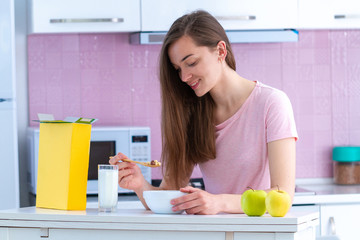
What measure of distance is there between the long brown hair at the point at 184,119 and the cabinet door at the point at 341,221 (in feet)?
4.04

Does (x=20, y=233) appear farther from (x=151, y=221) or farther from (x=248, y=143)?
(x=248, y=143)

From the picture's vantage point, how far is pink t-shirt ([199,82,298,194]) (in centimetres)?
191

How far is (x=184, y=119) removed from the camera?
79.6 inches

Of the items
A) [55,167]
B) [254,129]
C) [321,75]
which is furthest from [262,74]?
[55,167]

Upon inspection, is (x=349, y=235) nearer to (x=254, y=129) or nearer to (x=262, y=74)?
(x=262, y=74)

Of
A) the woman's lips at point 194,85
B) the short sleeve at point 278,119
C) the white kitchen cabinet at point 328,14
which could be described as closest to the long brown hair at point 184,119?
the woman's lips at point 194,85

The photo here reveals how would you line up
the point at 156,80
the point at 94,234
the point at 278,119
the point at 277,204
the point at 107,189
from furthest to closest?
the point at 156,80
the point at 278,119
the point at 107,189
the point at 94,234
the point at 277,204

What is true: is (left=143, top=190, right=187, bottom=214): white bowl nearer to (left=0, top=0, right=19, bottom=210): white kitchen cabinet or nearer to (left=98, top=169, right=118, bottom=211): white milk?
(left=98, top=169, right=118, bottom=211): white milk

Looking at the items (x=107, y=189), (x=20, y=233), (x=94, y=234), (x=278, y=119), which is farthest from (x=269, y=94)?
(x=20, y=233)

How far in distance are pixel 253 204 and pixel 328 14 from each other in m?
2.02

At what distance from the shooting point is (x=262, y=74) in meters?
3.61

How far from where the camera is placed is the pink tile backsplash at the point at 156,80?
138 inches

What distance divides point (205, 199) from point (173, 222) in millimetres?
129

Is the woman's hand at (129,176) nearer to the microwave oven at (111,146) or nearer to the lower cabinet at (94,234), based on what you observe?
the lower cabinet at (94,234)
